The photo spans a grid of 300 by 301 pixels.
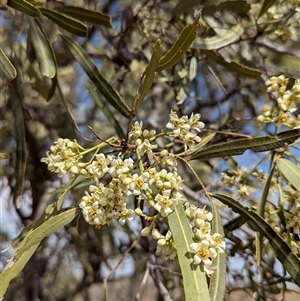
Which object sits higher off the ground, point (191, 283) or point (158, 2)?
point (158, 2)

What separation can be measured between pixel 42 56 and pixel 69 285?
2474mm

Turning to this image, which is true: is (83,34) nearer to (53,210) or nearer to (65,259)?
(53,210)

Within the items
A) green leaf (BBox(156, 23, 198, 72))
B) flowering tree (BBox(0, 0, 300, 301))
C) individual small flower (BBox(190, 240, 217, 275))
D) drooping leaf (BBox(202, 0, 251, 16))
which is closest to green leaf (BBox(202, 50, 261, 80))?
flowering tree (BBox(0, 0, 300, 301))

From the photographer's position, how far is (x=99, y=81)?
1.20 meters

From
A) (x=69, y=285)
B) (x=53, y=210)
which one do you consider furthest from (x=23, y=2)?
(x=69, y=285)

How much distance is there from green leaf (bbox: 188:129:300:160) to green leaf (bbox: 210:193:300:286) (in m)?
0.10

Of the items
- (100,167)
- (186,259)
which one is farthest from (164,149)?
(186,259)

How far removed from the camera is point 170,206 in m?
0.82

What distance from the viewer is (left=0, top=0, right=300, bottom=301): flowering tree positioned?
2.72ft

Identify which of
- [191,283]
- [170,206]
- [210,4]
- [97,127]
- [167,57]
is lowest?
[191,283]

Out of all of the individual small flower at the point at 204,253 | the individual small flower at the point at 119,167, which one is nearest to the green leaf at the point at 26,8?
the individual small flower at the point at 119,167

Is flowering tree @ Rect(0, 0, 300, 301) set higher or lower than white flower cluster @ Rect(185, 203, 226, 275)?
higher

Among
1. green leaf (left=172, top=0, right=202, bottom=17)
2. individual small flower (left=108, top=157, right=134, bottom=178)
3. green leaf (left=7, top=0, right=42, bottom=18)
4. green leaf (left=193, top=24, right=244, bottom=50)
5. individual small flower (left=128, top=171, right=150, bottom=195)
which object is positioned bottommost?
individual small flower (left=128, top=171, right=150, bottom=195)

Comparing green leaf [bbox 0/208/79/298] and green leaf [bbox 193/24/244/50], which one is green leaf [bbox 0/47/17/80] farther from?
green leaf [bbox 193/24/244/50]
